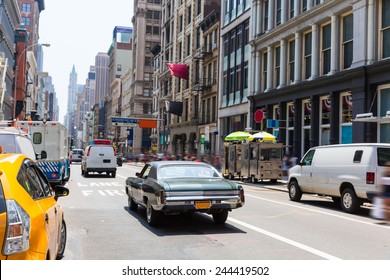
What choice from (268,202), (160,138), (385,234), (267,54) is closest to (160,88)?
(160,138)

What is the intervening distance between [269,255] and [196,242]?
1.57 m

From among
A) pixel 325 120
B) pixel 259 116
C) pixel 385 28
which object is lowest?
pixel 325 120

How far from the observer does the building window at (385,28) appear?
22438 mm

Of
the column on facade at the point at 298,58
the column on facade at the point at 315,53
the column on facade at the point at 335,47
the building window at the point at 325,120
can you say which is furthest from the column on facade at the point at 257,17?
the building window at the point at 325,120

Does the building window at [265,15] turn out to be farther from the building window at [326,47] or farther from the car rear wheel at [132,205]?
the car rear wheel at [132,205]

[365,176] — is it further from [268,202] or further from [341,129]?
[341,129]

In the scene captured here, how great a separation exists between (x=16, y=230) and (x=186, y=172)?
6.74 metres

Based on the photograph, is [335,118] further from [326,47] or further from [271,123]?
[271,123]

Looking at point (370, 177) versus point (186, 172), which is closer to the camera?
point (186, 172)

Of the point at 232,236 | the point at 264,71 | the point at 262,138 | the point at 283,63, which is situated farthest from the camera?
the point at 264,71

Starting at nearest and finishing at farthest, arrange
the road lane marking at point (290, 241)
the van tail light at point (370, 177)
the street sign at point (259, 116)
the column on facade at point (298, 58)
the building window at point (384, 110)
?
the road lane marking at point (290, 241), the van tail light at point (370, 177), the building window at point (384, 110), the column on facade at point (298, 58), the street sign at point (259, 116)

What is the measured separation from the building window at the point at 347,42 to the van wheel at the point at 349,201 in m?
13.9

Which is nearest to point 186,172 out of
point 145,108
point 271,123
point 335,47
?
point 335,47

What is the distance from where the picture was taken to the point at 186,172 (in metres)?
10.5
